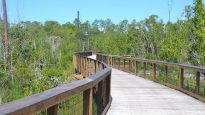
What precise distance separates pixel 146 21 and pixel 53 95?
78.2 meters

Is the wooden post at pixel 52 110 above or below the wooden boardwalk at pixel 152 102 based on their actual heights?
above

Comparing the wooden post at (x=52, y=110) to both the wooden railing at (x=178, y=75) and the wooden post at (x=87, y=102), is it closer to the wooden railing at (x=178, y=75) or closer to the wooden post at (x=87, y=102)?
the wooden post at (x=87, y=102)

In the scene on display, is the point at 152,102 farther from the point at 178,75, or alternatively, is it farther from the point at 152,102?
the point at 178,75

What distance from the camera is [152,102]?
10.4m

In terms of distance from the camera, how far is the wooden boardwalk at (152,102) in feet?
29.2

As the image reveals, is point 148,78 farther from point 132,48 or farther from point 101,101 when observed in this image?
point 132,48

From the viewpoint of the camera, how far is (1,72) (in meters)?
24.5

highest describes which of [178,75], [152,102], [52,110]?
[52,110]

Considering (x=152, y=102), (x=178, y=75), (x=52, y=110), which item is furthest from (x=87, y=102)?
(x=178, y=75)

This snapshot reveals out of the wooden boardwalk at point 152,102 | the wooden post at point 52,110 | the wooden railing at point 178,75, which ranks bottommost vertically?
the wooden boardwalk at point 152,102

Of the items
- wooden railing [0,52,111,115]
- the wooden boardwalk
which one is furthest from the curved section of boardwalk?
wooden railing [0,52,111,115]

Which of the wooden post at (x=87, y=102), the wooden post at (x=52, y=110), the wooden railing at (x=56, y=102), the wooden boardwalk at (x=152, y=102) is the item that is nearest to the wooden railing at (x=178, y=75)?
the wooden boardwalk at (x=152, y=102)

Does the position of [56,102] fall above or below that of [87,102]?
above

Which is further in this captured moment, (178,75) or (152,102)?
(178,75)
